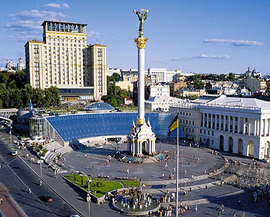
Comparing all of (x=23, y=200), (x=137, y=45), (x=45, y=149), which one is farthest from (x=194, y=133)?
(x=23, y=200)

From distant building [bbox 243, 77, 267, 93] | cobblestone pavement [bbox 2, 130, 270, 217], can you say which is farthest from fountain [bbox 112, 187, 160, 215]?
distant building [bbox 243, 77, 267, 93]

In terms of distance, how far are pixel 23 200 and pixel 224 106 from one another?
48.1m

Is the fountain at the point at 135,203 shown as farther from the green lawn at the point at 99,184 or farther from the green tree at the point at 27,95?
the green tree at the point at 27,95

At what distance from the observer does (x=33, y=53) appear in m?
124

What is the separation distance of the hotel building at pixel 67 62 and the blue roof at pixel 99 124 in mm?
55364

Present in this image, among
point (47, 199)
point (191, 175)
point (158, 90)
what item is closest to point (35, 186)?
point (47, 199)

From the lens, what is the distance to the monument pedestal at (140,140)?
190ft

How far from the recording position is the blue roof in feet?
226

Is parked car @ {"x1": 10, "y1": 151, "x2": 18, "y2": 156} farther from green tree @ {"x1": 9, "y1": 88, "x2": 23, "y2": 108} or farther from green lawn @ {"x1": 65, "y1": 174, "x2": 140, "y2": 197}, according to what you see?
green tree @ {"x1": 9, "y1": 88, "x2": 23, "y2": 108}

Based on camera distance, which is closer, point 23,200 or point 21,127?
point 23,200

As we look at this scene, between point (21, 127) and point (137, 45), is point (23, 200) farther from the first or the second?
point (21, 127)

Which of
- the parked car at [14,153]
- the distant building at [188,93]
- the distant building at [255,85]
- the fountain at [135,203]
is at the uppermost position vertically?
the distant building at [255,85]

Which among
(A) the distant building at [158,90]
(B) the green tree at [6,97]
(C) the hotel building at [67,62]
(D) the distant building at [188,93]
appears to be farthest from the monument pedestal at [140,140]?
(D) the distant building at [188,93]

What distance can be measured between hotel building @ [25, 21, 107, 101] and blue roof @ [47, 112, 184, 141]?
5536cm
